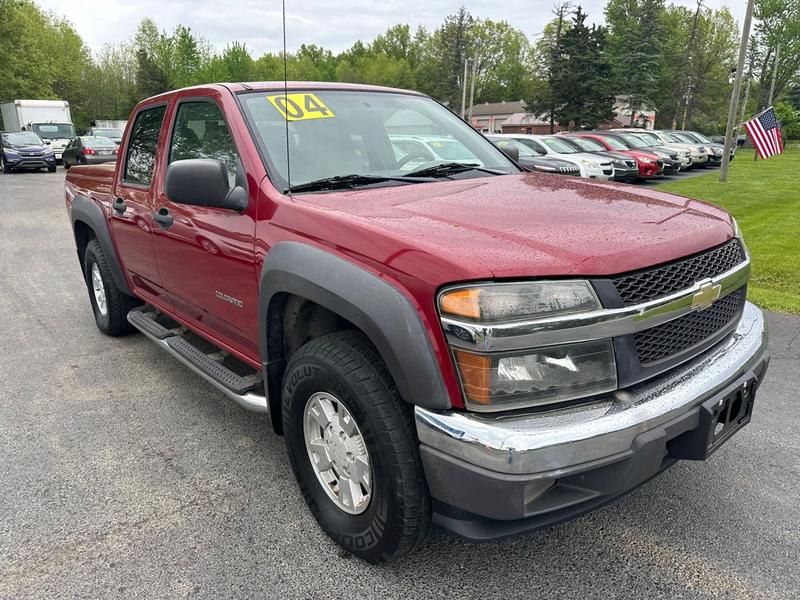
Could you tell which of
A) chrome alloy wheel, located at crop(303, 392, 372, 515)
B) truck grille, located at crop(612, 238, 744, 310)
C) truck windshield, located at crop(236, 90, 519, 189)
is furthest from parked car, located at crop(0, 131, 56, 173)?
truck grille, located at crop(612, 238, 744, 310)

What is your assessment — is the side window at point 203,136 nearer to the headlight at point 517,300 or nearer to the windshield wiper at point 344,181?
the windshield wiper at point 344,181

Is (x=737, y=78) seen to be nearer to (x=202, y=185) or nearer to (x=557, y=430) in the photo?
(x=202, y=185)

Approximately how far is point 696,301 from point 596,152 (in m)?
17.4

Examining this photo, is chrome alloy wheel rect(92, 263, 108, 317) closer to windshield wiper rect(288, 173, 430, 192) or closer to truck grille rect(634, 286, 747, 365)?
windshield wiper rect(288, 173, 430, 192)

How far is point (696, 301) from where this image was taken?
86.1 inches

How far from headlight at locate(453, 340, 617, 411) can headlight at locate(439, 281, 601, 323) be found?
0.11m

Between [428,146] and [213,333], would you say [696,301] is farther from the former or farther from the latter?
[213,333]

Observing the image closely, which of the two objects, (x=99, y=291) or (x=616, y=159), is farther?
(x=616, y=159)

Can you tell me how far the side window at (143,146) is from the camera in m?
3.91

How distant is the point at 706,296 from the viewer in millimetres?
2236

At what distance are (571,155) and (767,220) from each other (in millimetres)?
6842

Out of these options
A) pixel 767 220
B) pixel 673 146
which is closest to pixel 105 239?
pixel 767 220

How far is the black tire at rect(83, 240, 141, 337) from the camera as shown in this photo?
4.74 m

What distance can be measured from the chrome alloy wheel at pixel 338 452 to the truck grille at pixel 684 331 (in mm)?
1012
